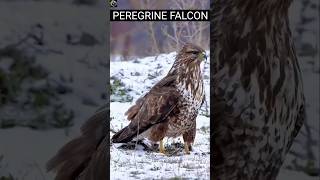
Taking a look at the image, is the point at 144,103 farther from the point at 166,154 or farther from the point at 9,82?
the point at 9,82

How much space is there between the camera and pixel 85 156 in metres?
3.43

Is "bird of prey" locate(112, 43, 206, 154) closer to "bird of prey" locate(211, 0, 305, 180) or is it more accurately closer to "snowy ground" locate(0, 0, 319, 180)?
"snowy ground" locate(0, 0, 319, 180)

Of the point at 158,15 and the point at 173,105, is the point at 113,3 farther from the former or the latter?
the point at 173,105

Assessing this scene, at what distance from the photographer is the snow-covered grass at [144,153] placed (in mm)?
3275

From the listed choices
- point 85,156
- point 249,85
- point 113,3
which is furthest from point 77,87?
point 249,85

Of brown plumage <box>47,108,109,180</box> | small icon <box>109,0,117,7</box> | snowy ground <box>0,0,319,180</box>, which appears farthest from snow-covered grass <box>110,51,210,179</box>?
small icon <box>109,0,117,7</box>

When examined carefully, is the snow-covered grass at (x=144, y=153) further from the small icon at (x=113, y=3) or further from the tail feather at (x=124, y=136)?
the small icon at (x=113, y=3)

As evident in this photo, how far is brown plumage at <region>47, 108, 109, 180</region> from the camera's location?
11.1 ft

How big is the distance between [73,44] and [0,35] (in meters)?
0.43

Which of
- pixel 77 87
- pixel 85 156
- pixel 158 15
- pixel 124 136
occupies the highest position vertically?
pixel 158 15

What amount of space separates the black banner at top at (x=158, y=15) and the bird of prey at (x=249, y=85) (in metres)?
0.15

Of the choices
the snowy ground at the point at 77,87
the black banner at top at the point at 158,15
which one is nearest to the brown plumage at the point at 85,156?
the snowy ground at the point at 77,87

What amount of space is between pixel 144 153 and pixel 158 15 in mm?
801

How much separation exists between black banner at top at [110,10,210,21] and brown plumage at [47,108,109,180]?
0.57m
